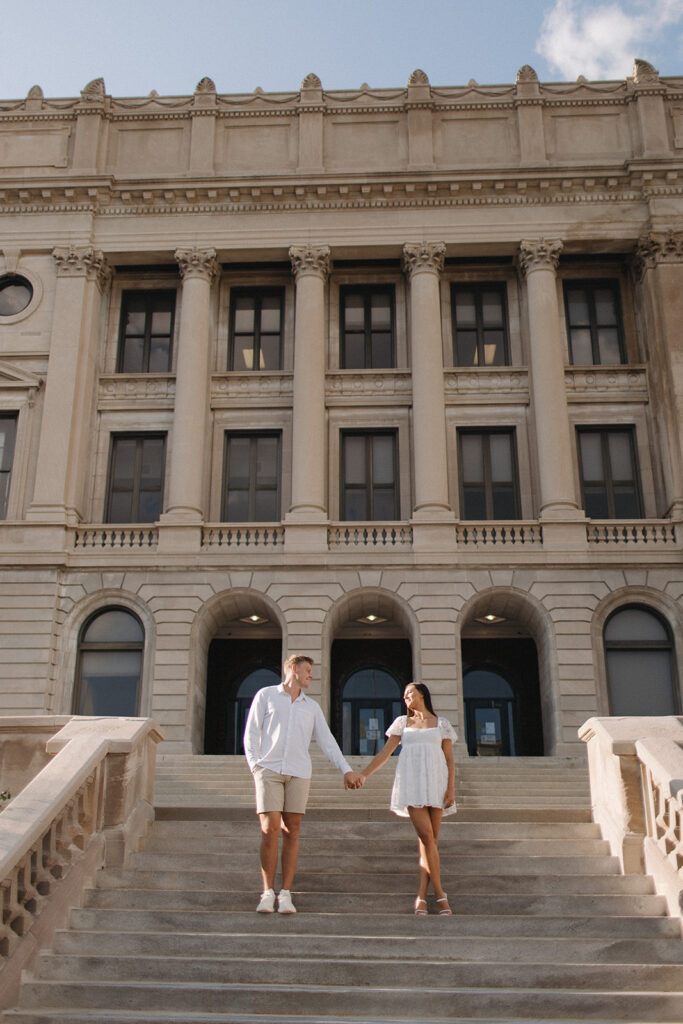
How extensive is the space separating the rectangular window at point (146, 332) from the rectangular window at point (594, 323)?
37.3 ft

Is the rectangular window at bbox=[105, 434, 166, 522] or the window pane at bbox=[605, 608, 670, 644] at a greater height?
the rectangular window at bbox=[105, 434, 166, 522]

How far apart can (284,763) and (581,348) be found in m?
22.2

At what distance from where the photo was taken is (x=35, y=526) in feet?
84.4

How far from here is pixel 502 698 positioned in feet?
90.3

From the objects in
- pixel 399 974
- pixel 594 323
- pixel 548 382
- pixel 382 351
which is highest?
pixel 594 323

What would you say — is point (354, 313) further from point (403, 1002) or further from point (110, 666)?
point (403, 1002)

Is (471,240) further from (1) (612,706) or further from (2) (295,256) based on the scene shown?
(1) (612,706)

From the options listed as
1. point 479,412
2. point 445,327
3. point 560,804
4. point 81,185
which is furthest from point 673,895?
point 81,185

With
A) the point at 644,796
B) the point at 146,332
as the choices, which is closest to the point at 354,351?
the point at 146,332

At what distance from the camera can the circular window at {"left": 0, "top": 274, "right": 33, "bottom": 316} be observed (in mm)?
28750

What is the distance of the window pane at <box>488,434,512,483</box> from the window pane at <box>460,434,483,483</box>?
0.29 m

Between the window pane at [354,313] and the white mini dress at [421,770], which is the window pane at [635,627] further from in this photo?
the white mini dress at [421,770]

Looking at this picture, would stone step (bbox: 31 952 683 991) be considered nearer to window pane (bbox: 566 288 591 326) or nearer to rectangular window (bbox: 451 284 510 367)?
rectangular window (bbox: 451 284 510 367)

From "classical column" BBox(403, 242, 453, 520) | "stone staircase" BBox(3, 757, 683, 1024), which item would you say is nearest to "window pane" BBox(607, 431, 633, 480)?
"classical column" BBox(403, 242, 453, 520)
